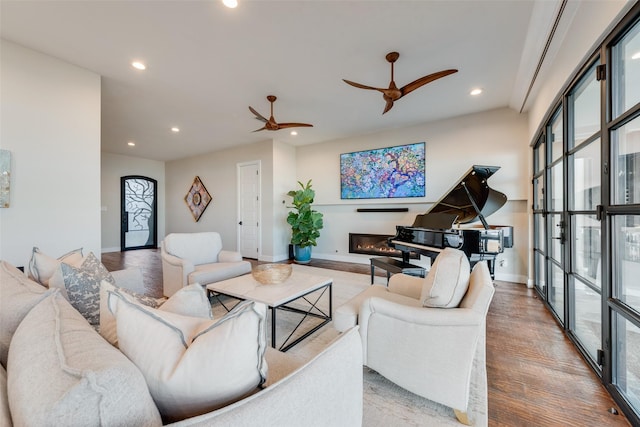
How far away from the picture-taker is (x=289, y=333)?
2350 millimetres

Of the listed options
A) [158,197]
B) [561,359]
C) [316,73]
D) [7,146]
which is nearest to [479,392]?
[561,359]

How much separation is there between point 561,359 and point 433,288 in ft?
4.76

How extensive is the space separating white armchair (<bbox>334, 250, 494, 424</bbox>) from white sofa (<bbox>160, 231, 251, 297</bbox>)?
1.85 meters

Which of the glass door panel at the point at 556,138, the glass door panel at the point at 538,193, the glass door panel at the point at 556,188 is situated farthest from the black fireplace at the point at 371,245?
the glass door panel at the point at 556,138

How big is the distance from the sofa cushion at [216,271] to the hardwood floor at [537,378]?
269 centimetres

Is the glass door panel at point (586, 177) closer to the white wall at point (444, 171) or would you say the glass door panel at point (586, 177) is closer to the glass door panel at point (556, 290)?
the glass door panel at point (556, 290)

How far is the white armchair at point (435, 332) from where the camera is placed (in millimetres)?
1367

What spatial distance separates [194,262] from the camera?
3.32 metres

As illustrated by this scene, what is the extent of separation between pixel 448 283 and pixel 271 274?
1.45 meters

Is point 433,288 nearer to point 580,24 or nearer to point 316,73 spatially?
point 580,24

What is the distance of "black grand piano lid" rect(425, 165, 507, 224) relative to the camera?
3.21 metres

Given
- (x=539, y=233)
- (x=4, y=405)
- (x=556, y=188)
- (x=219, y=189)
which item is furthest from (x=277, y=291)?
(x=219, y=189)

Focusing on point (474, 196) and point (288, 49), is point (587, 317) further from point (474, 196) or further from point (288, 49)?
point (288, 49)

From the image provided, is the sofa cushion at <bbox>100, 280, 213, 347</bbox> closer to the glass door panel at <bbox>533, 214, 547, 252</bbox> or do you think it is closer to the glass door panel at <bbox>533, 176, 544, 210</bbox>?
the glass door panel at <bbox>533, 214, 547, 252</bbox>
